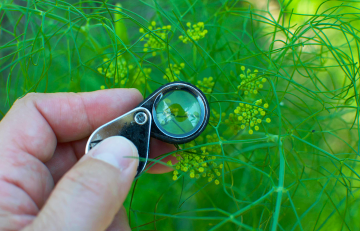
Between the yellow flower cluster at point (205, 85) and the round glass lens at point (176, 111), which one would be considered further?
the yellow flower cluster at point (205, 85)

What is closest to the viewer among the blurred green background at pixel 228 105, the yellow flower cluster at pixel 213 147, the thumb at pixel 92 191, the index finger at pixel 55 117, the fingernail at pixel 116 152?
the thumb at pixel 92 191

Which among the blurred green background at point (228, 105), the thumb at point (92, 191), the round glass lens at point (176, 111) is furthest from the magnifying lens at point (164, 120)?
the blurred green background at point (228, 105)

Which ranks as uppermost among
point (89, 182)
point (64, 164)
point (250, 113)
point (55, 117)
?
point (250, 113)

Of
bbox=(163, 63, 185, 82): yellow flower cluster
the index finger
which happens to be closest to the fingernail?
the index finger

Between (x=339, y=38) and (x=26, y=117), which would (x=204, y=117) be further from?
(x=339, y=38)

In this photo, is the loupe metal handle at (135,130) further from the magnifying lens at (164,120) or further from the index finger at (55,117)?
the index finger at (55,117)

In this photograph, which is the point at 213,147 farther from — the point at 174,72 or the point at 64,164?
the point at 64,164

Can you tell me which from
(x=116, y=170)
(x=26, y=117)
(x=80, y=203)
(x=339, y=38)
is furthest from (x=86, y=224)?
(x=339, y=38)

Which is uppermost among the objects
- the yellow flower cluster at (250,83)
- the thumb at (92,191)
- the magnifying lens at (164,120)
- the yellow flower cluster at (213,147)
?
the yellow flower cluster at (250,83)

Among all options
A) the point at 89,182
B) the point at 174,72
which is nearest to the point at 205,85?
the point at 174,72
